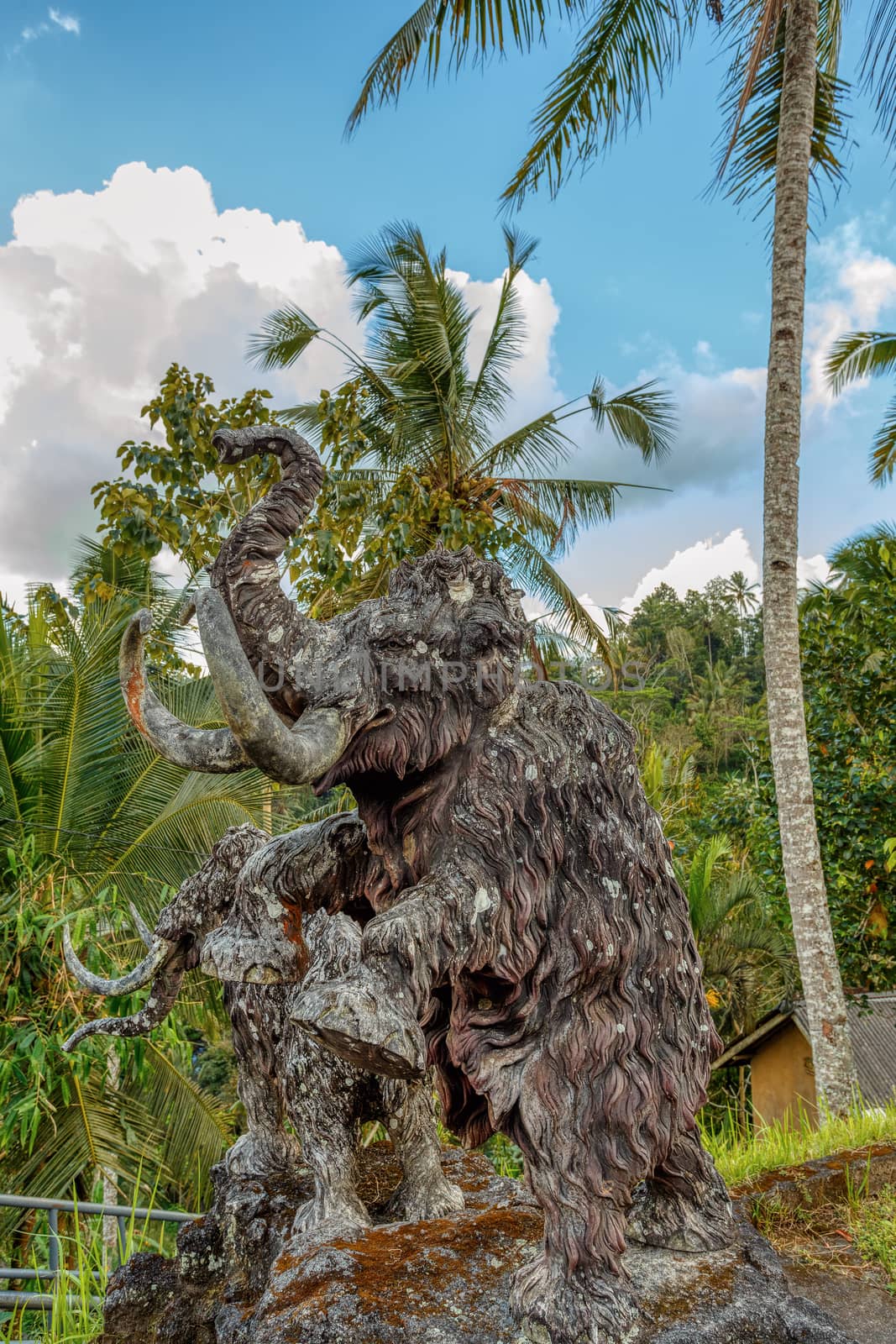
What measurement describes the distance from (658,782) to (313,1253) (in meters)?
7.87

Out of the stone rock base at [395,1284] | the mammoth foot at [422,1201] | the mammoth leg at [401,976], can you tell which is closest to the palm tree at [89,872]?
the stone rock base at [395,1284]

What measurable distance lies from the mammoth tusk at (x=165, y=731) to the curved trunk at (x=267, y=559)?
0.14 m

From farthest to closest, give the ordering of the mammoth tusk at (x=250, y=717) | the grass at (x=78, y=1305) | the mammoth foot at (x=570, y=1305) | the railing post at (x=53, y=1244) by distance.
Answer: the railing post at (x=53, y=1244) → the grass at (x=78, y=1305) → the mammoth foot at (x=570, y=1305) → the mammoth tusk at (x=250, y=717)

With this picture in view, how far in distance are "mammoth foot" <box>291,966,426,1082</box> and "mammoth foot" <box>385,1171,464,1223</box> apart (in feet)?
2.32

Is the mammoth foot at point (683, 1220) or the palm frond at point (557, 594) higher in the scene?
the palm frond at point (557, 594)

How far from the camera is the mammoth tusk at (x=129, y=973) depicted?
235 centimetres

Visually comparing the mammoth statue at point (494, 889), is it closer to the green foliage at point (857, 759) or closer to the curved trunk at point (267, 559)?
the curved trunk at point (267, 559)

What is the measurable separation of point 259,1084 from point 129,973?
0.43 metres

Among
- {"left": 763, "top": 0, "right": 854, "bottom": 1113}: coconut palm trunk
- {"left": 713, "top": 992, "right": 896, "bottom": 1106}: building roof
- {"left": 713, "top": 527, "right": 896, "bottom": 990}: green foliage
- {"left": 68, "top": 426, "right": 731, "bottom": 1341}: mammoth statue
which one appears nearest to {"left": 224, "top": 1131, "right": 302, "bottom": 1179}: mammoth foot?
{"left": 68, "top": 426, "right": 731, "bottom": 1341}: mammoth statue

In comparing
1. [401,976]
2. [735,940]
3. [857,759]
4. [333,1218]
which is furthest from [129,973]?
[735,940]

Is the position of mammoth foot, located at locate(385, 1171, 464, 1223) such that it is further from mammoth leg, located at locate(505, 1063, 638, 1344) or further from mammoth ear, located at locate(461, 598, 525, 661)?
mammoth ear, located at locate(461, 598, 525, 661)

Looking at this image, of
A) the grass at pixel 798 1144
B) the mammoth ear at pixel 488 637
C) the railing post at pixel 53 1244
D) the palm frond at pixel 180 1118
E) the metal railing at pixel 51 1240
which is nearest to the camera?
the mammoth ear at pixel 488 637

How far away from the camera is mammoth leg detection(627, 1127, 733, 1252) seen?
208cm

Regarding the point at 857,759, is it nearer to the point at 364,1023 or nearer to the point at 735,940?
the point at 735,940
